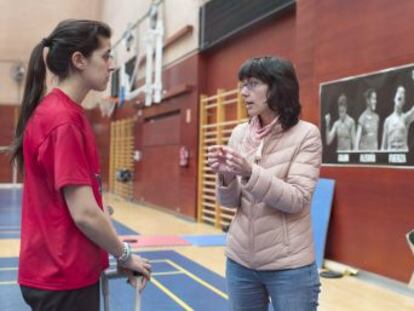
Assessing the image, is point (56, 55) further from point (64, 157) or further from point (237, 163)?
point (237, 163)

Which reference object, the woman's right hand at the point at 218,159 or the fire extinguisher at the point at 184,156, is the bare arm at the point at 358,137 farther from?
the fire extinguisher at the point at 184,156

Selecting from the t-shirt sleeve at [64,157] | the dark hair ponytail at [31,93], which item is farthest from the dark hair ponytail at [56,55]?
the t-shirt sleeve at [64,157]

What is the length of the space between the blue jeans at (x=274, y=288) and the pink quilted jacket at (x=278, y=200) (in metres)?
0.03

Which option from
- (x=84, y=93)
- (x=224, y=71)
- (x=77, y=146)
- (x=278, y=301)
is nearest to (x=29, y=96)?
(x=84, y=93)

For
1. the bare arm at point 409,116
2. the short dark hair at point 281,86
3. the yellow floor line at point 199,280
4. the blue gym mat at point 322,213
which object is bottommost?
the yellow floor line at point 199,280

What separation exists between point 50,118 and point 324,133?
4215mm

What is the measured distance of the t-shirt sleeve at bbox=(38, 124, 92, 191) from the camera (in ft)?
4.37

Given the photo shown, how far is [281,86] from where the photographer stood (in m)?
1.69

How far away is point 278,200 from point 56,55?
767 mm

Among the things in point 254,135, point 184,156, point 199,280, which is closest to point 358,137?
point 199,280

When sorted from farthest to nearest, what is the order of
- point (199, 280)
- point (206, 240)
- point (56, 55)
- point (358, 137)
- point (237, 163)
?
point (206, 240) < point (358, 137) < point (199, 280) < point (237, 163) < point (56, 55)

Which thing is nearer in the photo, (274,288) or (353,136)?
(274,288)

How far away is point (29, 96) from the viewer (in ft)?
4.94

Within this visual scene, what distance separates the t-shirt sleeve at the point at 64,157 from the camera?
4.37ft
